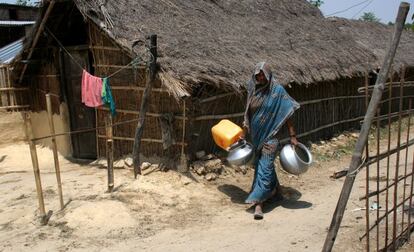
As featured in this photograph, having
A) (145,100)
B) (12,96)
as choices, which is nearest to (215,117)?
(145,100)

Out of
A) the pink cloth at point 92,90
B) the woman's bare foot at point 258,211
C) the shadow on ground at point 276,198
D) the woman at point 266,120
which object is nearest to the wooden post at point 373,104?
the woman's bare foot at point 258,211

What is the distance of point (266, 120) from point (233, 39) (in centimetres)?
330

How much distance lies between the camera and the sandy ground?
4910 millimetres

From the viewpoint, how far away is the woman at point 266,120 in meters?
5.75

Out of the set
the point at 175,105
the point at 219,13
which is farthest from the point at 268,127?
the point at 219,13

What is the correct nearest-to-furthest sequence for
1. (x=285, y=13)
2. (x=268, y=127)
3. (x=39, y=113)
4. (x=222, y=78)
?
(x=268, y=127), (x=222, y=78), (x=39, y=113), (x=285, y=13)

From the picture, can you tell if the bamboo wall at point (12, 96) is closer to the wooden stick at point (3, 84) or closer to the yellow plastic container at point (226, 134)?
the wooden stick at point (3, 84)

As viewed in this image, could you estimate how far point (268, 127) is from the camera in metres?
5.85

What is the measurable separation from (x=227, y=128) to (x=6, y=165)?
17.5 feet

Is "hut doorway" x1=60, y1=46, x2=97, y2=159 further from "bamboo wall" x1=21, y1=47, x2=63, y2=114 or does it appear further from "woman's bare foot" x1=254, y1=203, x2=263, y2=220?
"woman's bare foot" x1=254, y1=203, x2=263, y2=220

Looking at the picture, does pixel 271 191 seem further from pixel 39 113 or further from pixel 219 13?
pixel 39 113

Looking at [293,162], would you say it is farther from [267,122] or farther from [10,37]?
[10,37]

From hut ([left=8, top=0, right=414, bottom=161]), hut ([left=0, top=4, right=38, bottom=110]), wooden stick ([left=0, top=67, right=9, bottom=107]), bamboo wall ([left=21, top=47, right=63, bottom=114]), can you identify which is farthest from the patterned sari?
wooden stick ([left=0, top=67, right=9, bottom=107])

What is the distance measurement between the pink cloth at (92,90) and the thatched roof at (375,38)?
27.2 ft
